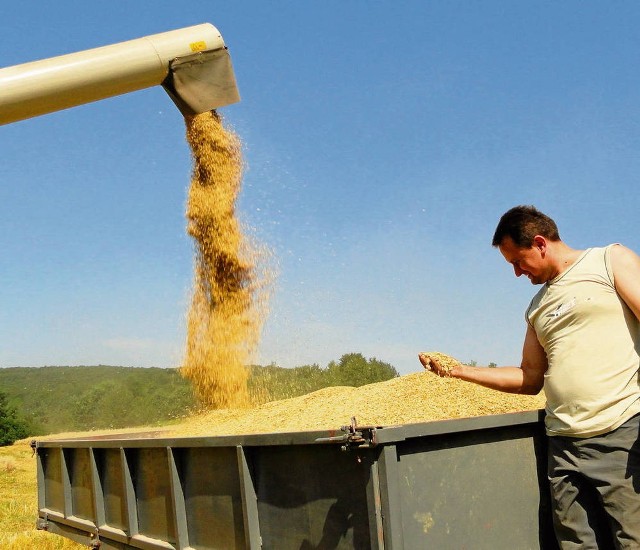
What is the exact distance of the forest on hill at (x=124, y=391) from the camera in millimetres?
7900

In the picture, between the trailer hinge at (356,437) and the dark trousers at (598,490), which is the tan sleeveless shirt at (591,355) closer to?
the dark trousers at (598,490)

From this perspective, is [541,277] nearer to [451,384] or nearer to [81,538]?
[451,384]

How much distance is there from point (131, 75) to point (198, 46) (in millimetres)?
484

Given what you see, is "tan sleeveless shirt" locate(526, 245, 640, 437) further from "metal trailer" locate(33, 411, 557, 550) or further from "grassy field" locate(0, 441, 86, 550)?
"grassy field" locate(0, 441, 86, 550)

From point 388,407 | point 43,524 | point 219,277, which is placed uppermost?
point 219,277

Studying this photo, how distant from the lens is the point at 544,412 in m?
3.19

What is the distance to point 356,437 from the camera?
264 cm

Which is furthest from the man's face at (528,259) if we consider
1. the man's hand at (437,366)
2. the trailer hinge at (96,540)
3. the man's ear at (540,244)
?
the trailer hinge at (96,540)

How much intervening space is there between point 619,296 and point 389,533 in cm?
138

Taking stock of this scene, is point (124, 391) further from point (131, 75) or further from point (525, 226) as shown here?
point (525, 226)

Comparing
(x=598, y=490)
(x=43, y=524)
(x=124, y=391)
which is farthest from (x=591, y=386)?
(x=124, y=391)

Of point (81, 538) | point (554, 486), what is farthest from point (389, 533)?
point (81, 538)

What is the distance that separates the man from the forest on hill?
4385 mm

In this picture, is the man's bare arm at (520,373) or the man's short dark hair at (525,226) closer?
the man's short dark hair at (525,226)
